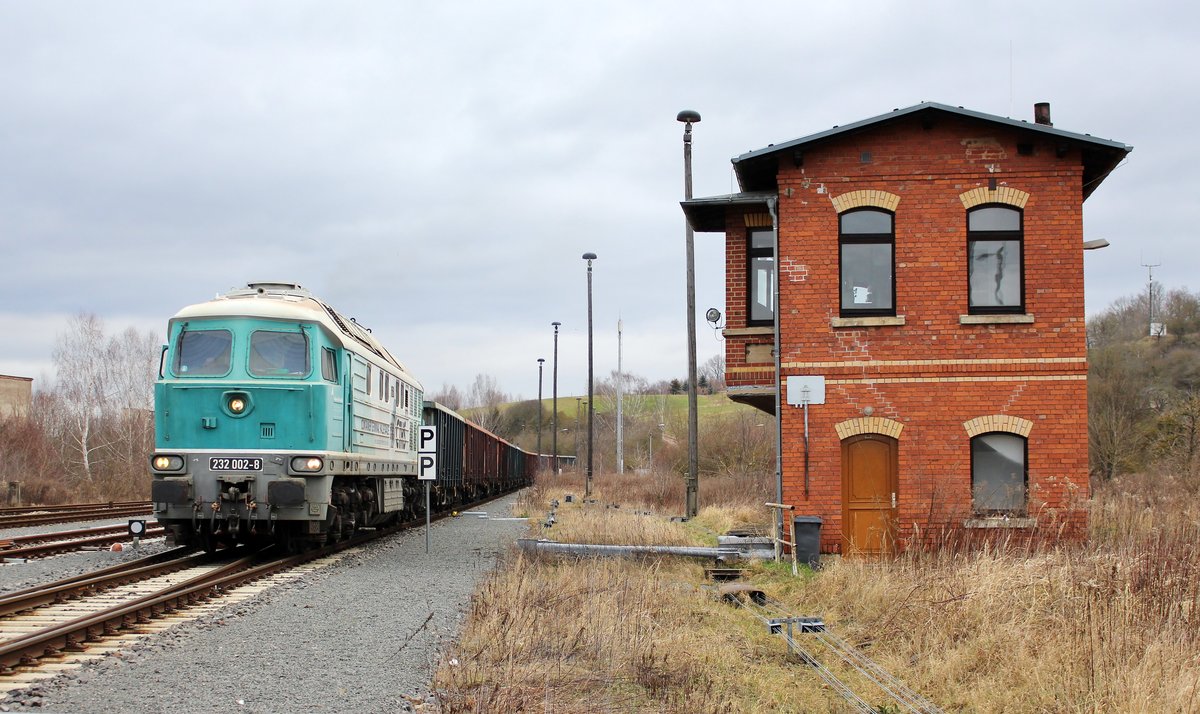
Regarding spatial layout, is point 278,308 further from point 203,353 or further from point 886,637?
point 886,637

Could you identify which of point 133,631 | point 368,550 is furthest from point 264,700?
point 368,550

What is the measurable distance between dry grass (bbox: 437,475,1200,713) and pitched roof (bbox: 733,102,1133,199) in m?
5.61

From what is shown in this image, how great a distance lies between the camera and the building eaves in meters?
16.2

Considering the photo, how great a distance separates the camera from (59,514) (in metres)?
23.6

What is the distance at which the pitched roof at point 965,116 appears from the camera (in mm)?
15180

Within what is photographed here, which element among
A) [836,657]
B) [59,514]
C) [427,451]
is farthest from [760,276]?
[59,514]

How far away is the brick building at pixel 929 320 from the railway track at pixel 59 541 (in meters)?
10.7

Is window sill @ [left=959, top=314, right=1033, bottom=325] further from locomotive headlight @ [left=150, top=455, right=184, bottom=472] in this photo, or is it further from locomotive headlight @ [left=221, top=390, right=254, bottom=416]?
locomotive headlight @ [left=150, top=455, right=184, bottom=472]

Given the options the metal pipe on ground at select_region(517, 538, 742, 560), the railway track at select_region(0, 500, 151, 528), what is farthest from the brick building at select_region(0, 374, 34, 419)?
the metal pipe on ground at select_region(517, 538, 742, 560)

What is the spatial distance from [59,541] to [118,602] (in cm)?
834

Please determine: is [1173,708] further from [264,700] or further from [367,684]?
[264,700]

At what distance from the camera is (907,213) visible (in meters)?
15.8

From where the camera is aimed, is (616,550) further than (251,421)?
Yes

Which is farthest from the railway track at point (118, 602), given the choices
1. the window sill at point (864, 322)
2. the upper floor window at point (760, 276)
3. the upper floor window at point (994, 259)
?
the upper floor window at point (994, 259)
